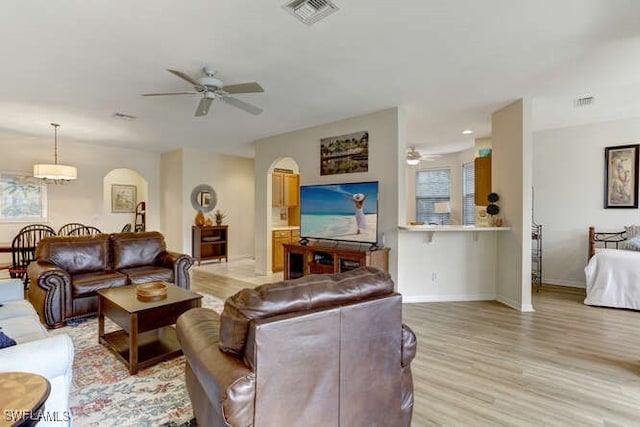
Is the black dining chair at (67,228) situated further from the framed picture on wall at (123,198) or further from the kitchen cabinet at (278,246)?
the kitchen cabinet at (278,246)

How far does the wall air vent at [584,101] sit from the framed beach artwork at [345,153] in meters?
2.74

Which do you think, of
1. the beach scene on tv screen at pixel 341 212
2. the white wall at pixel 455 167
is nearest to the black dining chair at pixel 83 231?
the beach scene on tv screen at pixel 341 212

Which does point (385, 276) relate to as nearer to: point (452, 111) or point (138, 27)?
point (138, 27)

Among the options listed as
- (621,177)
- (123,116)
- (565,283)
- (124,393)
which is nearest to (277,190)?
(123,116)

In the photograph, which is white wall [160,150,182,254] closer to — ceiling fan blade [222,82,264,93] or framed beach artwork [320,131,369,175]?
framed beach artwork [320,131,369,175]

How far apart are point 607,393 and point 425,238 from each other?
2.48m

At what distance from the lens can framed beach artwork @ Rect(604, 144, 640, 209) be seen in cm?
481

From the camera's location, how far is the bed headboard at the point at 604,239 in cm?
491

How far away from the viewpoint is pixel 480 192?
16.4 ft

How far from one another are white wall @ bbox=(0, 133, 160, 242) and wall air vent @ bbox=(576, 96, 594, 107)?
829 cm

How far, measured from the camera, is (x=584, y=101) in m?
4.07

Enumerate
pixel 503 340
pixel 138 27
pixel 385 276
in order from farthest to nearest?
pixel 503 340
pixel 138 27
pixel 385 276


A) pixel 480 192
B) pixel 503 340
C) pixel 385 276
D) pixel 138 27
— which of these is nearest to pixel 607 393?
pixel 503 340

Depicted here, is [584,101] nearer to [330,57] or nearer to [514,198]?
[514,198]
